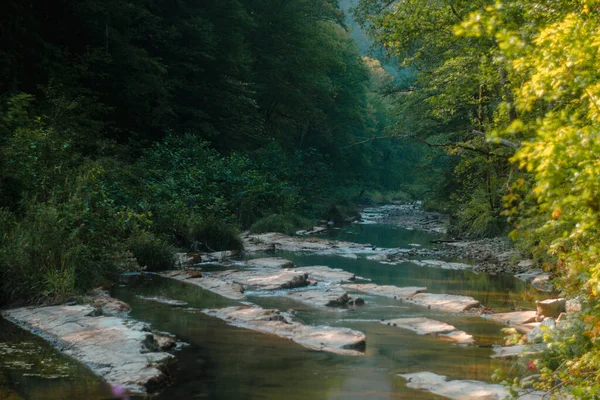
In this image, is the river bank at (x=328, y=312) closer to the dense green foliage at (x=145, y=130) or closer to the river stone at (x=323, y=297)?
the river stone at (x=323, y=297)

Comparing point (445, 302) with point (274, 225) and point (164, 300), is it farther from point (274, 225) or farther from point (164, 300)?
point (274, 225)

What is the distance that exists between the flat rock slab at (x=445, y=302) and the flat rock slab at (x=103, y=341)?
17.9 feet

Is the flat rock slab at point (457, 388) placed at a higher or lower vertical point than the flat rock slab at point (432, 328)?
lower

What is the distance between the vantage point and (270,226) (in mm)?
24281

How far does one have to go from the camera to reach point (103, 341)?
24.7 ft

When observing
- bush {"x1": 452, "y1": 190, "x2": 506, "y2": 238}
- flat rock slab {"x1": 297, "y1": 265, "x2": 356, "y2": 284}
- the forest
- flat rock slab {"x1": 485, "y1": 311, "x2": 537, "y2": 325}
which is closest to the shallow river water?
flat rock slab {"x1": 485, "y1": 311, "x2": 537, "y2": 325}

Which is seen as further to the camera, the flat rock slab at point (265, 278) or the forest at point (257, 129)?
the flat rock slab at point (265, 278)

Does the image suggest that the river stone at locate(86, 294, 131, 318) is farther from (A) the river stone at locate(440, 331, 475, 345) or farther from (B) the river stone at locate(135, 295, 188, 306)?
(A) the river stone at locate(440, 331, 475, 345)

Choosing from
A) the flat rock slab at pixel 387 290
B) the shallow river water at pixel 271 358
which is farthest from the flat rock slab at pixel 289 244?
the shallow river water at pixel 271 358

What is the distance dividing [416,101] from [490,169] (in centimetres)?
917

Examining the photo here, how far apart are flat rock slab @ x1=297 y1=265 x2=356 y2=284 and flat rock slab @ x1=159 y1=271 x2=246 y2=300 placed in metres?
2.34

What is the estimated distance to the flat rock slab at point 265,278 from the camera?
12.7m

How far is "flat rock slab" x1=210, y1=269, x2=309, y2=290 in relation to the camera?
12.7m

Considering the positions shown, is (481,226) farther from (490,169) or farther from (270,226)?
(270,226)
